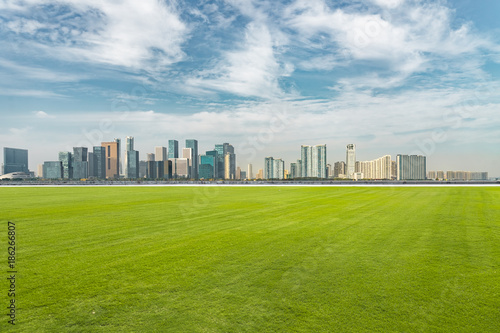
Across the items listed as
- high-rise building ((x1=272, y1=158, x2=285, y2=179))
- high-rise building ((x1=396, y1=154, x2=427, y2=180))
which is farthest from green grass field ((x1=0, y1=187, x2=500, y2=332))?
high-rise building ((x1=272, y1=158, x2=285, y2=179))

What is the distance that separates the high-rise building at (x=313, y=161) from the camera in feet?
486

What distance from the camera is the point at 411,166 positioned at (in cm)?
12300

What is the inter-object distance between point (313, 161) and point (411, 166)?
1711 inches

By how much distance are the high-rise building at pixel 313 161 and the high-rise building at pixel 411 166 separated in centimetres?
3508

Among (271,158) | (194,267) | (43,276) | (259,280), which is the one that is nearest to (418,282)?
(259,280)

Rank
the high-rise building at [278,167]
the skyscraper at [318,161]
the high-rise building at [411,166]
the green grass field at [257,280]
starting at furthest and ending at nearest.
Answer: the skyscraper at [318,161], the high-rise building at [278,167], the high-rise building at [411,166], the green grass field at [257,280]

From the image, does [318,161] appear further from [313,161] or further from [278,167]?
[278,167]

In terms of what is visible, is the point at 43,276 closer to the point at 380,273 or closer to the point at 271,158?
the point at 380,273

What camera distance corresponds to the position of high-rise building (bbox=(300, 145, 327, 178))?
148000 mm

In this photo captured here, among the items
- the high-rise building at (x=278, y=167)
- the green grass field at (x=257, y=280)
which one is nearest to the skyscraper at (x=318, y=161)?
the high-rise building at (x=278, y=167)

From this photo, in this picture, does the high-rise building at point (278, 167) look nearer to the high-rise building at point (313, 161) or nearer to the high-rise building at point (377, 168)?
the high-rise building at point (313, 161)

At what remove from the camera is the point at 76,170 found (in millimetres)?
145875

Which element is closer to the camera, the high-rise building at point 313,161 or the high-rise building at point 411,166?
the high-rise building at point 411,166

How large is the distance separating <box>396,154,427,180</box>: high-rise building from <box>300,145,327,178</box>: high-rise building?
35.1 m
